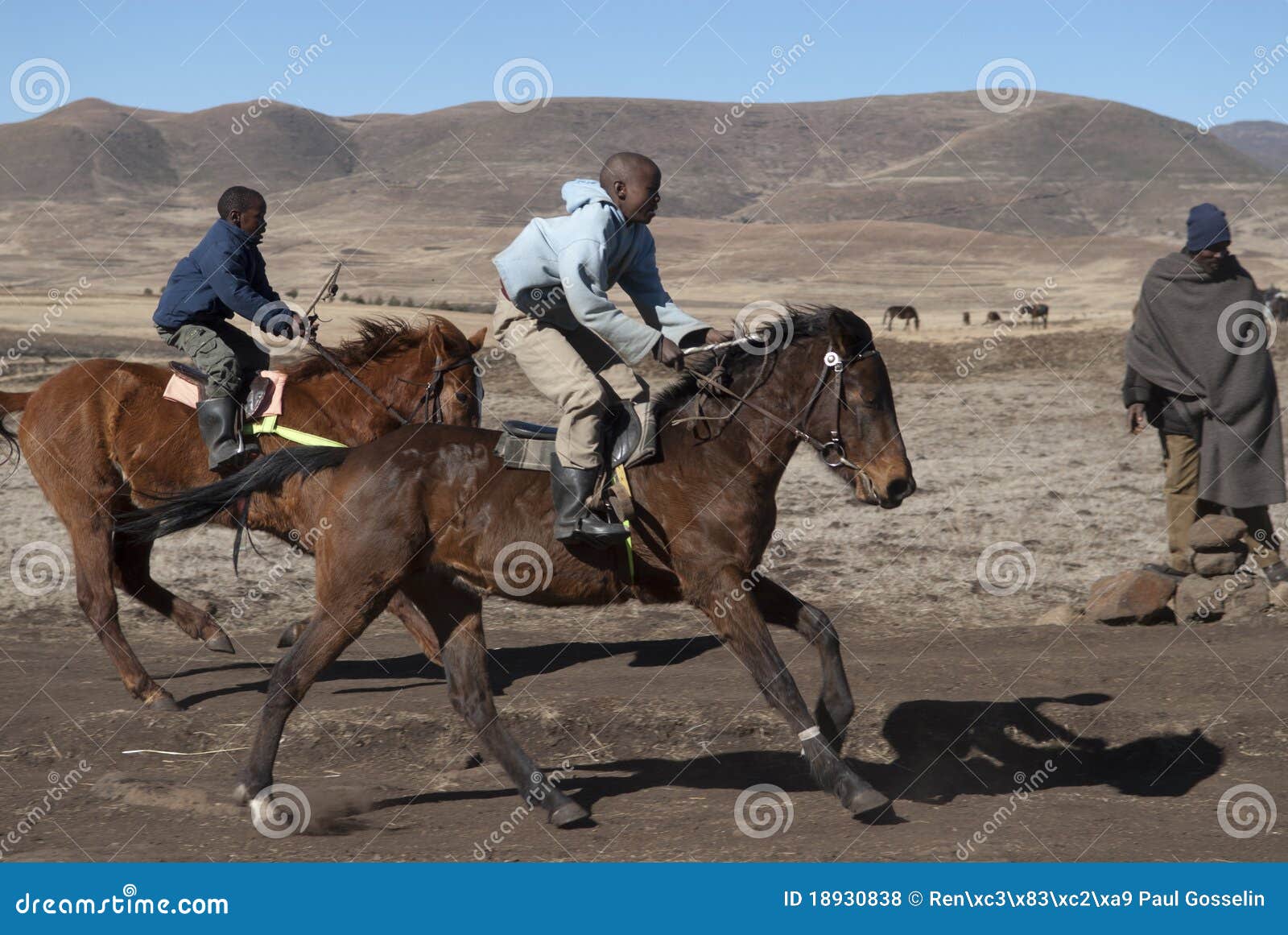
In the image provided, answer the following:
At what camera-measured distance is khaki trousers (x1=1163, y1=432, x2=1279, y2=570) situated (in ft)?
30.3

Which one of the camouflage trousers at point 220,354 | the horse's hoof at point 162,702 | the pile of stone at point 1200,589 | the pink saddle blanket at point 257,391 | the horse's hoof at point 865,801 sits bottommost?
the horse's hoof at point 162,702

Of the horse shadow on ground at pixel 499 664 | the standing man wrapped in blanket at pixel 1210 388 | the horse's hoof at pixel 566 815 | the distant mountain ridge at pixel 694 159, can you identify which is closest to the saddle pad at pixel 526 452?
the horse's hoof at pixel 566 815

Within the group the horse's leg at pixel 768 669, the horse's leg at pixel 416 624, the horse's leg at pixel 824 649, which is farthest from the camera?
the horse's leg at pixel 416 624

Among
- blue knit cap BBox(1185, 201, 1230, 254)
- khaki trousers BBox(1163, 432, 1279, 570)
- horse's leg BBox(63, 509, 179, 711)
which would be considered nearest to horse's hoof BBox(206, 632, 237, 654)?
horse's leg BBox(63, 509, 179, 711)

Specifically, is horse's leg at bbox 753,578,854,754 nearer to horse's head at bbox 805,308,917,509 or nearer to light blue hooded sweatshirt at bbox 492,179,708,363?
horse's head at bbox 805,308,917,509

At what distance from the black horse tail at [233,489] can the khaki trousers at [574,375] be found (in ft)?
3.10

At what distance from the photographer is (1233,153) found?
163375mm

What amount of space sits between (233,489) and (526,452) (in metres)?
1.48

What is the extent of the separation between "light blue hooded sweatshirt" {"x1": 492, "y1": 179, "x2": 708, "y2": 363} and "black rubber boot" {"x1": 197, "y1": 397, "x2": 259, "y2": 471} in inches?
101

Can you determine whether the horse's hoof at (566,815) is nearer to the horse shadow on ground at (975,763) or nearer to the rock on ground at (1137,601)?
the horse shadow on ground at (975,763)

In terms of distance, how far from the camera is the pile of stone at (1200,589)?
912 centimetres

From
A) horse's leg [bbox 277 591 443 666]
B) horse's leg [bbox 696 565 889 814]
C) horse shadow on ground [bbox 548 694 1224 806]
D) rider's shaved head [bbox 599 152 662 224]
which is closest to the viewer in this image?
horse's leg [bbox 696 565 889 814]

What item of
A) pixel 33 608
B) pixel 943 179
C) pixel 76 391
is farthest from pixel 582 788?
pixel 943 179

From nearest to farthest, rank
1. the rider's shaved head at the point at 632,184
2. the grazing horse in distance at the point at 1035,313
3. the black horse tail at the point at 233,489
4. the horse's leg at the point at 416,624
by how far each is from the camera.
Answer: the rider's shaved head at the point at 632,184
the black horse tail at the point at 233,489
the horse's leg at the point at 416,624
the grazing horse in distance at the point at 1035,313
